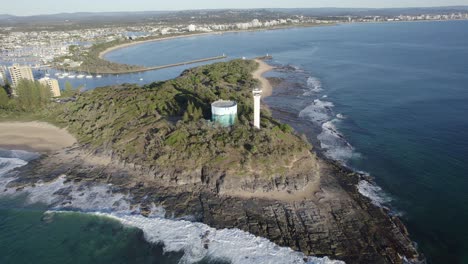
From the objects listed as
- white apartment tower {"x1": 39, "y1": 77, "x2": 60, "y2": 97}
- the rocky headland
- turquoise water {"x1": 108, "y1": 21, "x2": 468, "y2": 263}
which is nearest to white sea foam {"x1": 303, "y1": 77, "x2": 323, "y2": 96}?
turquoise water {"x1": 108, "y1": 21, "x2": 468, "y2": 263}

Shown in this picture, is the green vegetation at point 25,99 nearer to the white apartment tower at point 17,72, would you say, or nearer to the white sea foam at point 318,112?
the white apartment tower at point 17,72

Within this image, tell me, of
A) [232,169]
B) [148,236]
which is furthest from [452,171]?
[148,236]

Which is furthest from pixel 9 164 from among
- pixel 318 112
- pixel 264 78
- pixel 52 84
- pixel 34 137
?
pixel 264 78

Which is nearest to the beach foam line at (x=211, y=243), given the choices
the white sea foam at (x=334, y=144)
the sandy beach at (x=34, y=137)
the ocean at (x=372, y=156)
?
the ocean at (x=372, y=156)

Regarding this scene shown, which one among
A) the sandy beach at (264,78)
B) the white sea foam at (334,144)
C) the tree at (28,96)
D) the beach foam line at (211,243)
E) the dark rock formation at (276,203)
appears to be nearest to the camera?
the beach foam line at (211,243)

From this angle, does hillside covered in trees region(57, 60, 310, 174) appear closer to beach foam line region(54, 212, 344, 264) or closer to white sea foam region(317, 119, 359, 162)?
white sea foam region(317, 119, 359, 162)

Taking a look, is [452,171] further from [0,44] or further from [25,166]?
[0,44]
